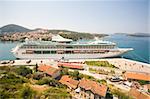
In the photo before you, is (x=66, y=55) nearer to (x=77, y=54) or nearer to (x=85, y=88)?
(x=77, y=54)

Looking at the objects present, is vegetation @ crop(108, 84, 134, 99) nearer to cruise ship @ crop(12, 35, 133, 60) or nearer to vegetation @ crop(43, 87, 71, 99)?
vegetation @ crop(43, 87, 71, 99)

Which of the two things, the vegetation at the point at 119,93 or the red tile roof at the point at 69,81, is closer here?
the vegetation at the point at 119,93

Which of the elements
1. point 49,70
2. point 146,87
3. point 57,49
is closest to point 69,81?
point 49,70

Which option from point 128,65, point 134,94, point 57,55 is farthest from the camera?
point 57,55

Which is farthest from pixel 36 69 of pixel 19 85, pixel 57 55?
pixel 57 55

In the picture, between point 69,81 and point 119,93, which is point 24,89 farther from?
point 119,93

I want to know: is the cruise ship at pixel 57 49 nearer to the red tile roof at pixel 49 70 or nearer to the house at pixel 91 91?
the red tile roof at pixel 49 70

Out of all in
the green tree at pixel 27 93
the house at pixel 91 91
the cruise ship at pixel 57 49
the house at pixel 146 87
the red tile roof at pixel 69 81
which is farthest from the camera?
the cruise ship at pixel 57 49

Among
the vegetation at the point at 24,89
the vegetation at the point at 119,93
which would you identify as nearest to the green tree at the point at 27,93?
the vegetation at the point at 24,89
